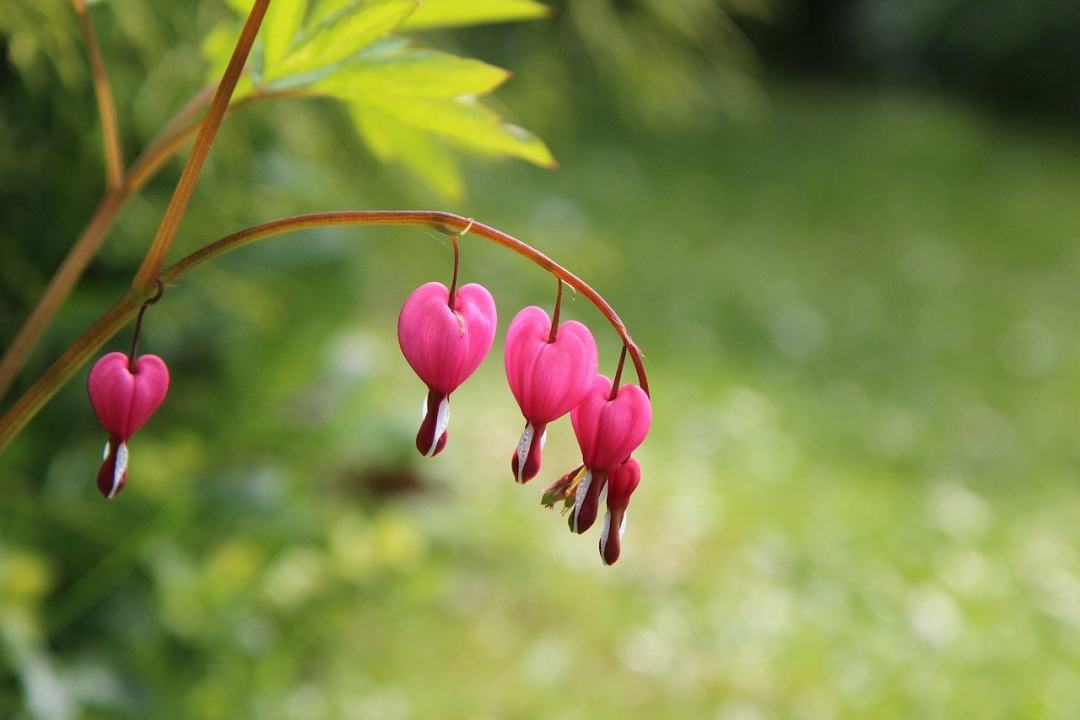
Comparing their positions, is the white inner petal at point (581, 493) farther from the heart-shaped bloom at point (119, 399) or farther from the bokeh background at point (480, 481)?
the bokeh background at point (480, 481)

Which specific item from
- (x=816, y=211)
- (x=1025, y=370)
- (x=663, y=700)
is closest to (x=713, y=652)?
(x=663, y=700)

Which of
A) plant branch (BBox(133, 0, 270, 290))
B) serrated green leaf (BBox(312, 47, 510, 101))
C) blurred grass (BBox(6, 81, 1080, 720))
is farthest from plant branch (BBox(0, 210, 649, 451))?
blurred grass (BBox(6, 81, 1080, 720))

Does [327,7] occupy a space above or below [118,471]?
above

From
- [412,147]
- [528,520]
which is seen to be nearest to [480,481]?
[528,520]

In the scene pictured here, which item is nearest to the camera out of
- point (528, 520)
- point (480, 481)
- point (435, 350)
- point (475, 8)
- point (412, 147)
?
point (435, 350)

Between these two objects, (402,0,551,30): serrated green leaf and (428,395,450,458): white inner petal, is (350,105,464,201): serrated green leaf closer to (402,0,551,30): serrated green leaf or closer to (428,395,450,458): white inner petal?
(402,0,551,30): serrated green leaf

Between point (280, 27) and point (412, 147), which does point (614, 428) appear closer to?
point (280, 27)

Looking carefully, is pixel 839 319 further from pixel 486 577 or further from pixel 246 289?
pixel 246 289
